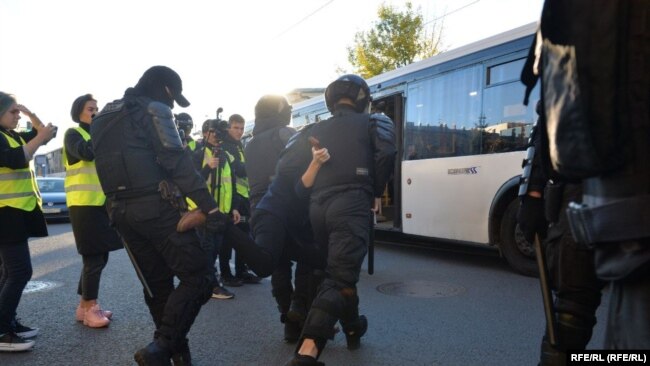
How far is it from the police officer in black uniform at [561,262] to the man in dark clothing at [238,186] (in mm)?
4036

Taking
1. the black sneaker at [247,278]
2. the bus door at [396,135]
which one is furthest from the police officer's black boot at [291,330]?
the bus door at [396,135]

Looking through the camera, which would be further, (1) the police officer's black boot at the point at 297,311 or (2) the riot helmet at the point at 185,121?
(2) the riot helmet at the point at 185,121

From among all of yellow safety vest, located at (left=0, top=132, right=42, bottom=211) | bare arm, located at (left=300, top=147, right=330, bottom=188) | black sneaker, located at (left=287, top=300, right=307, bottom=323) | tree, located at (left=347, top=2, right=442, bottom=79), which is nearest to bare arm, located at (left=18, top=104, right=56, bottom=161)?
yellow safety vest, located at (left=0, top=132, right=42, bottom=211)

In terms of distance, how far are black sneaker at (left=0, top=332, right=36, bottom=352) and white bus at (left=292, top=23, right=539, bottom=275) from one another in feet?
16.6

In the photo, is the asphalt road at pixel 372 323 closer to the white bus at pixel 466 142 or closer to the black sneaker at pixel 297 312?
the black sneaker at pixel 297 312

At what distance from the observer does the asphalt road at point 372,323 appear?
11.4 ft

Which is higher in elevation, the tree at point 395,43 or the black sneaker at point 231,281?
the tree at point 395,43

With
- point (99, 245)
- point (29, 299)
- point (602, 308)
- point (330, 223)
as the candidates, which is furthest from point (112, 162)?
point (602, 308)

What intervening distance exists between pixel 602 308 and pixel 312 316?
2.81 metres

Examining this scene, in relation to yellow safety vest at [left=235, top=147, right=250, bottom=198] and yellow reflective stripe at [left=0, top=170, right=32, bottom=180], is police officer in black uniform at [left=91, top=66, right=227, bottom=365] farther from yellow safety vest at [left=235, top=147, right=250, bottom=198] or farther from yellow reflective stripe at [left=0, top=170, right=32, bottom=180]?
yellow safety vest at [left=235, top=147, right=250, bottom=198]

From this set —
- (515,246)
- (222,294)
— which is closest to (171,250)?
(222,294)

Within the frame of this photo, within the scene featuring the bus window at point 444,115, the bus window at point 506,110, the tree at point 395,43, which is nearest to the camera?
the bus window at point 506,110

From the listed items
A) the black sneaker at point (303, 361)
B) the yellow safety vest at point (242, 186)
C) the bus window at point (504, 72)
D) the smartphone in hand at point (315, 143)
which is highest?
the bus window at point (504, 72)

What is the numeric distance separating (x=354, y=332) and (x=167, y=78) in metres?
2.10
